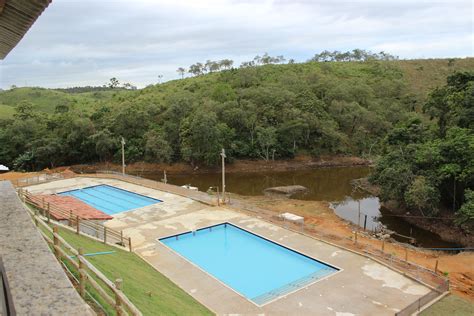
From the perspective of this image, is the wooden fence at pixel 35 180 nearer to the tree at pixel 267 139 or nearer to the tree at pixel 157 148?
the tree at pixel 157 148

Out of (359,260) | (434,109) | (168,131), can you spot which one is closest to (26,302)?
(359,260)

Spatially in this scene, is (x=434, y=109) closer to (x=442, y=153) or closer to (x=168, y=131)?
(x=442, y=153)

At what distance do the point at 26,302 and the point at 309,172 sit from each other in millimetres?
35669

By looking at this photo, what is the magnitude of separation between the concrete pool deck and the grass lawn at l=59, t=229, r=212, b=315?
589 millimetres

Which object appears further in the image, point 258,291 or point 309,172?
point 309,172

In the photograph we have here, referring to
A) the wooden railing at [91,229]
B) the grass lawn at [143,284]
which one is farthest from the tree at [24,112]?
the grass lawn at [143,284]

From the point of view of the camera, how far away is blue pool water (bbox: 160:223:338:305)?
12.3m

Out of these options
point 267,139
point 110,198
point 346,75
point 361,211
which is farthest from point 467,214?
point 346,75

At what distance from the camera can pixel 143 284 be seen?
31.0 feet

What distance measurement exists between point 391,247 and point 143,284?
11.3 meters

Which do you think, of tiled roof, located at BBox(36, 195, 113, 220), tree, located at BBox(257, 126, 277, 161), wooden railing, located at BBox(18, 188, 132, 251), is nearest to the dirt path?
wooden railing, located at BBox(18, 188, 132, 251)

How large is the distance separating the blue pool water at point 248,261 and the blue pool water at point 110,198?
21.2 feet

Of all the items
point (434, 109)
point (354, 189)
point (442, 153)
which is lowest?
point (354, 189)

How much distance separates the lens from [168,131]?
134 ft
